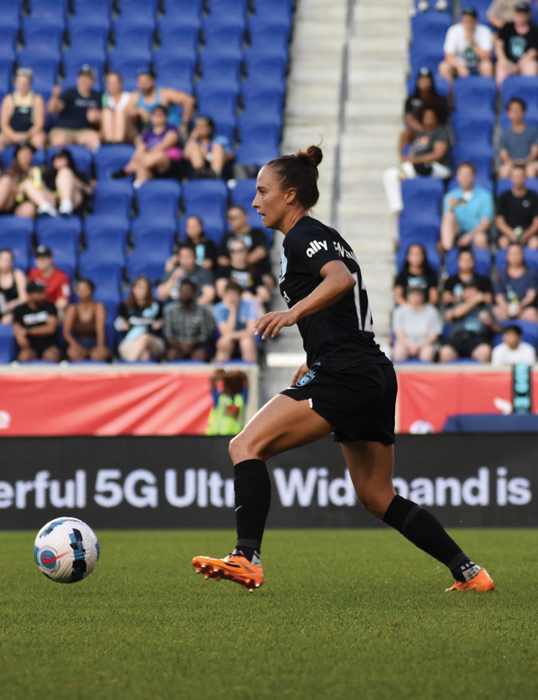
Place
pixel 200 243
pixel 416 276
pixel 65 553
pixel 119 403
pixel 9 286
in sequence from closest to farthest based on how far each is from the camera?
pixel 65 553
pixel 119 403
pixel 416 276
pixel 9 286
pixel 200 243

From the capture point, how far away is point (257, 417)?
4.54m

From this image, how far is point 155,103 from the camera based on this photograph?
14555mm

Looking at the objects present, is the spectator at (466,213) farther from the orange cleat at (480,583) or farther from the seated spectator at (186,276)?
the orange cleat at (480,583)

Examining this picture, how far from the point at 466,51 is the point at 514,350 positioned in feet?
17.5

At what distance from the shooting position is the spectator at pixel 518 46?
14219mm

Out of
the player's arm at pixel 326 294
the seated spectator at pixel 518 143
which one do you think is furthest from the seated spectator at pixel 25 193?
the player's arm at pixel 326 294

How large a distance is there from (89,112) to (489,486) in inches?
326

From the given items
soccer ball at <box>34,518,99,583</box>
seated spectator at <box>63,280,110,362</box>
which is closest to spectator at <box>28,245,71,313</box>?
seated spectator at <box>63,280,110,362</box>

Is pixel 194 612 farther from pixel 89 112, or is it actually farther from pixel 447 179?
pixel 89 112

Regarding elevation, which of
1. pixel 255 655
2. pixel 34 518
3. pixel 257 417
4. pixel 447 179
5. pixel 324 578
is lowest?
pixel 34 518

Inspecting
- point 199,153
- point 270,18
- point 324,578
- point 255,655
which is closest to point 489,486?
point 324,578

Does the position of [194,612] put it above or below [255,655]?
below

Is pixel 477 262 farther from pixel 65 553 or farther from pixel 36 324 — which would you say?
pixel 65 553

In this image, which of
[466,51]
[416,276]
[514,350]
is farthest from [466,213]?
[466,51]
